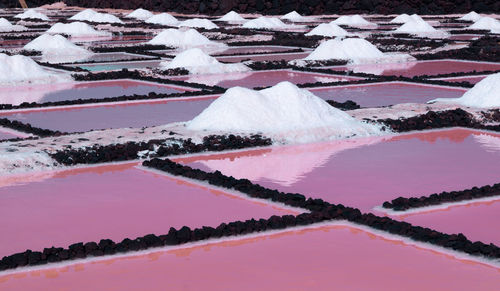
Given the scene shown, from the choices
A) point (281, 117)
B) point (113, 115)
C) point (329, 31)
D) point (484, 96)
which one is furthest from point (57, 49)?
point (281, 117)

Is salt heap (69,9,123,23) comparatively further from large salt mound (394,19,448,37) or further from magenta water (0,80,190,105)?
magenta water (0,80,190,105)

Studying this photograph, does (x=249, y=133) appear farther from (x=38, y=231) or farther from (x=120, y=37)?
(x=120, y=37)

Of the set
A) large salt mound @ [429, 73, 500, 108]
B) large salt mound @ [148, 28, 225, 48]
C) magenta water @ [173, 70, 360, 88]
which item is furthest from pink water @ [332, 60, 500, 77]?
large salt mound @ [148, 28, 225, 48]

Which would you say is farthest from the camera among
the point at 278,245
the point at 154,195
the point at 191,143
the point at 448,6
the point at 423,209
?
the point at 448,6

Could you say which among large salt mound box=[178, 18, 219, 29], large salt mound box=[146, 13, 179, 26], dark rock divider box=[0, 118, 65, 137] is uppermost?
dark rock divider box=[0, 118, 65, 137]

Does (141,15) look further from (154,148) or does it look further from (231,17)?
(154,148)

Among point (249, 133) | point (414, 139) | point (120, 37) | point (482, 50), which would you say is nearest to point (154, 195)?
point (249, 133)
